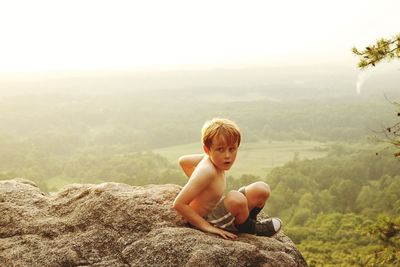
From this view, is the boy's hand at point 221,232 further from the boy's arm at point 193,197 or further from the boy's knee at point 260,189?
the boy's knee at point 260,189

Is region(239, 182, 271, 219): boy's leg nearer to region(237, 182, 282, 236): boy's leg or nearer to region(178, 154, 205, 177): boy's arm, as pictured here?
region(237, 182, 282, 236): boy's leg

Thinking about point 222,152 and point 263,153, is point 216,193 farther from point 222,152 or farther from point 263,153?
point 263,153

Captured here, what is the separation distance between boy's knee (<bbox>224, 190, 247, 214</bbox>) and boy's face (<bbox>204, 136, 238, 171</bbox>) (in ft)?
1.06

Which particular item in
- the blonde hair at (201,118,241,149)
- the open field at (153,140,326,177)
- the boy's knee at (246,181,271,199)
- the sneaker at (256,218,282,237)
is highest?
the blonde hair at (201,118,241,149)

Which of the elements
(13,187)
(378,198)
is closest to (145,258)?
(13,187)

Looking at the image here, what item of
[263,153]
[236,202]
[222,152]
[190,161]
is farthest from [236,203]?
[263,153]

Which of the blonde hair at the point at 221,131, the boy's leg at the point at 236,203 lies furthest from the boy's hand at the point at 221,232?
the blonde hair at the point at 221,131

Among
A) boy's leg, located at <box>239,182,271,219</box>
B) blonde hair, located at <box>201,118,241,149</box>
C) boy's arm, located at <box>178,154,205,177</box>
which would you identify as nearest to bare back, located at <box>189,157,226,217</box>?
blonde hair, located at <box>201,118,241,149</box>

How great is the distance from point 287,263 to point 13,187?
3.79m

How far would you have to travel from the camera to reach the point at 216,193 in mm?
4840

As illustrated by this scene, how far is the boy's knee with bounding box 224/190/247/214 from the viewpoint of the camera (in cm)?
479

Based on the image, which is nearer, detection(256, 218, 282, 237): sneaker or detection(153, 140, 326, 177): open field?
detection(256, 218, 282, 237): sneaker

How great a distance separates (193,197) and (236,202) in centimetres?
48

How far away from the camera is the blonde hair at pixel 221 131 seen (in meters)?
4.69
